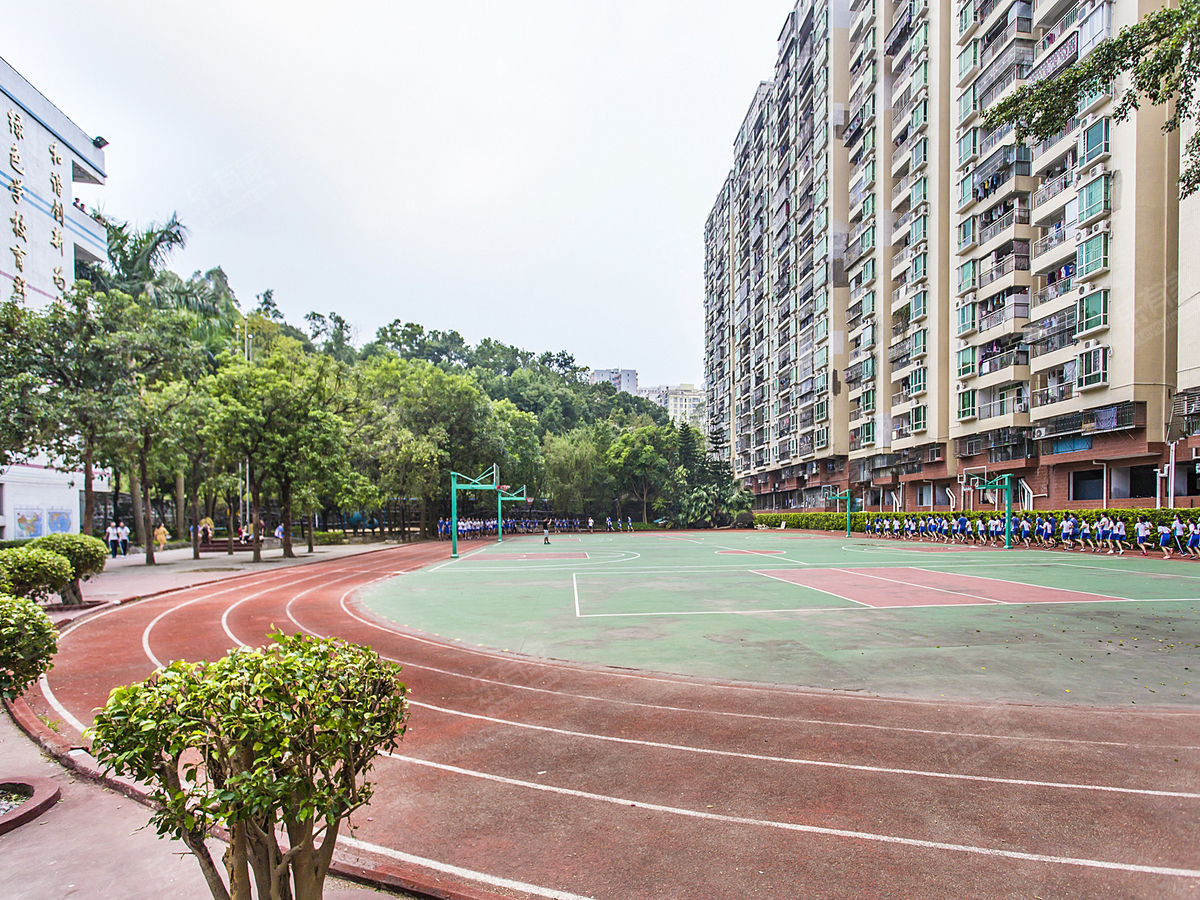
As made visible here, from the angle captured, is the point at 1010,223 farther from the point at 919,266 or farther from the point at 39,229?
the point at 39,229

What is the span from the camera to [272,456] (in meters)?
25.0

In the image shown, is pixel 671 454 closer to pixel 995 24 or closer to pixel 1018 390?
pixel 1018 390

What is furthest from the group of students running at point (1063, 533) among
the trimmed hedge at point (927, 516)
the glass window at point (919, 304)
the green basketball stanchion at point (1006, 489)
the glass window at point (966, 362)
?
the glass window at point (919, 304)

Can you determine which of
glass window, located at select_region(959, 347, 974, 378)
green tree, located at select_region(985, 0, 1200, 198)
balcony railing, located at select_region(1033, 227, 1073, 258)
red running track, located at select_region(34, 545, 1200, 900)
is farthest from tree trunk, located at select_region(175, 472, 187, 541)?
balcony railing, located at select_region(1033, 227, 1073, 258)

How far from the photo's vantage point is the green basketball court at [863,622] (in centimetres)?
764

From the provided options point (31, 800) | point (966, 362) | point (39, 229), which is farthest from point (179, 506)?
point (966, 362)

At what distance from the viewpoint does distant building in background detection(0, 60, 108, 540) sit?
86.2 feet

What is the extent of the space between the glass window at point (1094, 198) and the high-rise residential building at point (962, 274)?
70 mm

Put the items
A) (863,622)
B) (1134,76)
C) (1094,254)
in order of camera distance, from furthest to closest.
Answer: (1094,254)
(863,622)
(1134,76)

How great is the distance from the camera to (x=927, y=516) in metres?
36.6

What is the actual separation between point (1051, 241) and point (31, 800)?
A: 1497 inches

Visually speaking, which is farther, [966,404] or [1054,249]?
[966,404]

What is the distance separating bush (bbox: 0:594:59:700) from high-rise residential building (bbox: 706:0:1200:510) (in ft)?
106

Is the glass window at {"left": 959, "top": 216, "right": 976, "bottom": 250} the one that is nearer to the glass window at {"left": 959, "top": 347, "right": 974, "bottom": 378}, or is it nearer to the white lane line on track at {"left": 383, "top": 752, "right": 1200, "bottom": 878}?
the glass window at {"left": 959, "top": 347, "right": 974, "bottom": 378}
